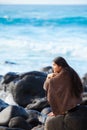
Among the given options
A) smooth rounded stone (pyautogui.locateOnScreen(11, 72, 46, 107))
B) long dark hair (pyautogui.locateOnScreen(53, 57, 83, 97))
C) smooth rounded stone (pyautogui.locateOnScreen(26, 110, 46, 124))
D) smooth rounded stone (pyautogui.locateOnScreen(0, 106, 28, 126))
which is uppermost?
long dark hair (pyautogui.locateOnScreen(53, 57, 83, 97))

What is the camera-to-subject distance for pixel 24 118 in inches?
400

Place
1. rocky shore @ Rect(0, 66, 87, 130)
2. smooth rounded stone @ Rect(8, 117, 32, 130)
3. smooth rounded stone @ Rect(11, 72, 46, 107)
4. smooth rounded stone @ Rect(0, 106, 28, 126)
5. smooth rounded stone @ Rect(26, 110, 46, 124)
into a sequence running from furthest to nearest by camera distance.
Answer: smooth rounded stone @ Rect(11, 72, 46, 107) < smooth rounded stone @ Rect(26, 110, 46, 124) < smooth rounded stone @ Rect(0, 106, 28, 126) < rocky shore @ Rect(0, 66, 87, 130) < smooth rounded stone @ Rect(8, 117, 32, 130)

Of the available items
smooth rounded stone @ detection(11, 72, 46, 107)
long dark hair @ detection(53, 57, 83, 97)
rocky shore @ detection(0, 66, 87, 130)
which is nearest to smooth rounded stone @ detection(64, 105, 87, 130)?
Result: rocky shore @ detection(0, 66, 87, 130)

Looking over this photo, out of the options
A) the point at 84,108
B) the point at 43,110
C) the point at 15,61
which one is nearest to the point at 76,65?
the point at 15,61

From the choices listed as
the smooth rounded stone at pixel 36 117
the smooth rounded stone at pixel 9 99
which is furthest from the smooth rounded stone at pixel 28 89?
the smooth rounded stone at pixel 36 117

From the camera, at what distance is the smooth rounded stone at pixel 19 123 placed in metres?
9.37

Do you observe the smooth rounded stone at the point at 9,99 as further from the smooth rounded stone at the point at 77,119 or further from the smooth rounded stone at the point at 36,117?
the smooth rounded stone at the point at 77,119

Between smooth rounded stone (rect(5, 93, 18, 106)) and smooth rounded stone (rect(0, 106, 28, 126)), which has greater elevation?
smooth rounded stone (rect(0, 106, 28, 126))

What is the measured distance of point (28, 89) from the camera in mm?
13734

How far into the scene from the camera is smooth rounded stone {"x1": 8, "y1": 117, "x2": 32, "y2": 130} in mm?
9367

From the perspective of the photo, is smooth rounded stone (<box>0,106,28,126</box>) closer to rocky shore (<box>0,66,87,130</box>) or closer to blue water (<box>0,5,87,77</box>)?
rocky shore (<box>0,66,87,130</box>)

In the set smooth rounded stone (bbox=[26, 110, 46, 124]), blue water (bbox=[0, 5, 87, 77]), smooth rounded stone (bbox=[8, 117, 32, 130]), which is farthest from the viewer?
blue water (bbox=[0, 5, 87, 77])

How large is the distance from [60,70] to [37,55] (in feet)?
57.7

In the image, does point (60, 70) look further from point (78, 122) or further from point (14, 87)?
point (14, 87)
